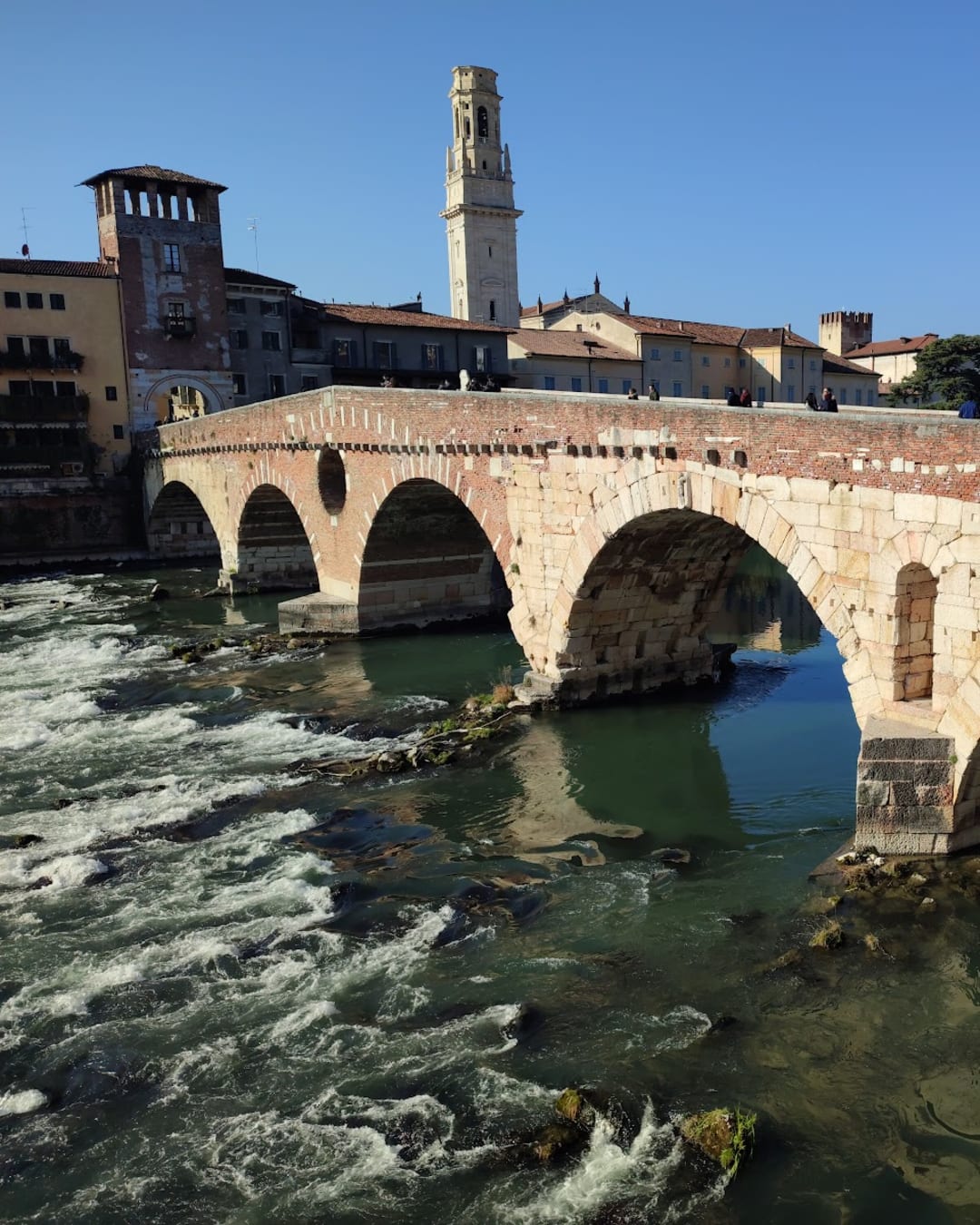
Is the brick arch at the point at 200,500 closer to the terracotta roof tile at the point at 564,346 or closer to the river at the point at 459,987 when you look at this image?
the river at the point at 459,987

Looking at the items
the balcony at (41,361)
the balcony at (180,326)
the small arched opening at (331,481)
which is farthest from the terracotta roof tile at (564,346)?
the small arched opening at (331,481)

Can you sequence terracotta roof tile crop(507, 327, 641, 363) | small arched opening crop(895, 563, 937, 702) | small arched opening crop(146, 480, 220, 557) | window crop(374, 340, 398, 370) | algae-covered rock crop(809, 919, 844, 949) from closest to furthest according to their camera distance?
algae-covered rock crop(809, 919, 844, 949) → small arched opening crop(895, 563, 937, 702) → small arched opening crop(146, 480, 220, 557) → window crop(374, 340, 398, 370) → terracotta roof tile crop(507, 327, 641, 363)

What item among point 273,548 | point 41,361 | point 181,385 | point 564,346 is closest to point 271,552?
point 273,548

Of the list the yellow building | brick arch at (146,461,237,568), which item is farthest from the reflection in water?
the yellow building

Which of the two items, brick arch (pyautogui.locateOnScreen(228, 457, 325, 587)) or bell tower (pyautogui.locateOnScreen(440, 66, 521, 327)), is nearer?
brick arch (pyautogui.locateOnScreen(228, 457, 325, 587))

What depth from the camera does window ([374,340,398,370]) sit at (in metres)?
51.0

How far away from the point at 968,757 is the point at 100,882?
32.0ft

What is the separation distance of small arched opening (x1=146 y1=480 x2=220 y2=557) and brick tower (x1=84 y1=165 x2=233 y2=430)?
4.82 metres

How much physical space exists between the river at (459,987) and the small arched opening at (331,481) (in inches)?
408

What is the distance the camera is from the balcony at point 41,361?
43.2m

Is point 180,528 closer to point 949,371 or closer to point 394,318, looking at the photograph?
point 394,318

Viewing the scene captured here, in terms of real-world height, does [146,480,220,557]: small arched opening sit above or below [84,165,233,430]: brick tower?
below

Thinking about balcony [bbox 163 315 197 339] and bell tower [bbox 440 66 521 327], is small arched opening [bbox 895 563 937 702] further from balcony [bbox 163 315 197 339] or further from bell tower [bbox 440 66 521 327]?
bell tower [bbox 440 66 521 327]

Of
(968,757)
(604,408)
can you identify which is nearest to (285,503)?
(604,408)
